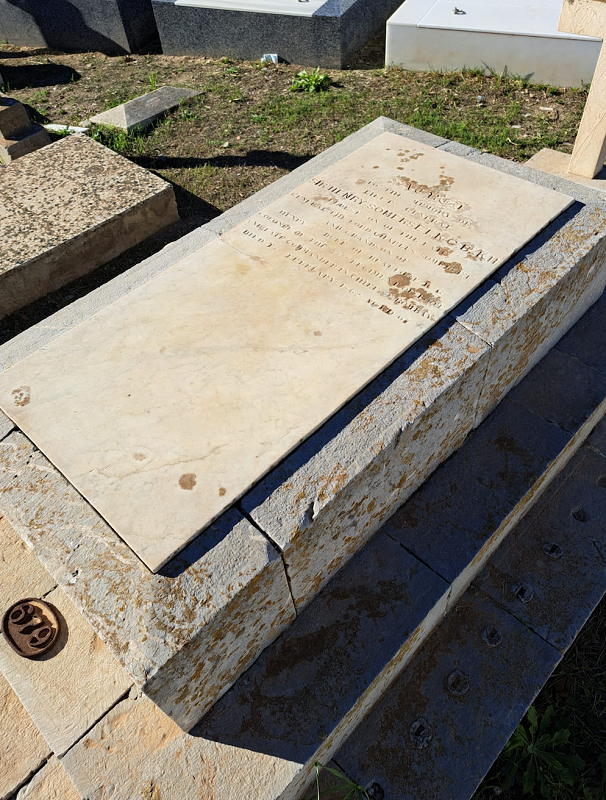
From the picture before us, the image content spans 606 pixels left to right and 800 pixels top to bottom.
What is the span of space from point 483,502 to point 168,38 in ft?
25.2

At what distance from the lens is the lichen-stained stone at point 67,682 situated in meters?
1.93

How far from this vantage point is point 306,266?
2494 mm

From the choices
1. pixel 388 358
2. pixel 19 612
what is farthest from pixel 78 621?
pixel 388 358

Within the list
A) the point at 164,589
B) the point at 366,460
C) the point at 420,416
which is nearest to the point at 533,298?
the point at 420,416

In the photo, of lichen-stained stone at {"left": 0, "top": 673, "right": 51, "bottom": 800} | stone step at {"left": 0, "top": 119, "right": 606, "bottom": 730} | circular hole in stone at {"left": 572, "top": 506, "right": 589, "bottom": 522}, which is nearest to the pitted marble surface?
stone step at {"left": 0, "top": 119, "right": 606, "bottom": 730}

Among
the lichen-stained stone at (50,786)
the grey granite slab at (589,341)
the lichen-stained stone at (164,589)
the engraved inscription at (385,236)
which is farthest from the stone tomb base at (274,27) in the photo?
the lichen-stained stone at (50,786)

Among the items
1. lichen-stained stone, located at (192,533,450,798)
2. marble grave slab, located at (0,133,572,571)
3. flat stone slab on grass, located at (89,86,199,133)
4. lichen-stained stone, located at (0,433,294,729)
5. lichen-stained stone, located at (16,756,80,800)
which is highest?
marble grave slab, located at (0,133,572,571)

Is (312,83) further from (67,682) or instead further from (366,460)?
(67,682)

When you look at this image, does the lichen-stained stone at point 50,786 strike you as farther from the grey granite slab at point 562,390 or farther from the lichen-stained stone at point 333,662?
the grey granite slab at point 562,390

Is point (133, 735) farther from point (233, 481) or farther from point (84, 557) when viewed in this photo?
point (233, 481)

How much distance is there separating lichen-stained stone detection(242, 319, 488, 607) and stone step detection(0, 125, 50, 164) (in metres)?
5.28

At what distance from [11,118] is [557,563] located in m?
6.07

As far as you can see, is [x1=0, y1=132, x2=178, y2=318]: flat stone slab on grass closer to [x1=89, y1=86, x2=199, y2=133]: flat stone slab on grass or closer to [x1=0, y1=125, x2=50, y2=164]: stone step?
[x1=0, y1=125, x2=50, y2=164]: stone step

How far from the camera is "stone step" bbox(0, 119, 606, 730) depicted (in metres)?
1.65
